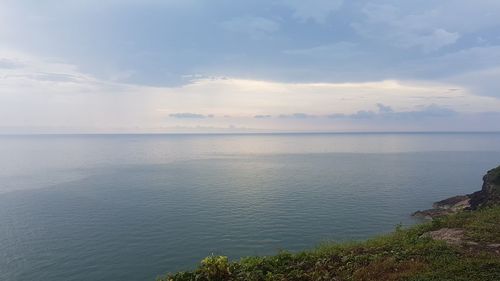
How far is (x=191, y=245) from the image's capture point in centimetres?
4803

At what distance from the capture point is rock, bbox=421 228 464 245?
23.5m

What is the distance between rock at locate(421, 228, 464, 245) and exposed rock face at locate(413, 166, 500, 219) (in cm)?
2681

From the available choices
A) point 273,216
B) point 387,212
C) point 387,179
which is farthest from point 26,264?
point 387,179

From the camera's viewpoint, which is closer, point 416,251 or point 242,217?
point 416,251

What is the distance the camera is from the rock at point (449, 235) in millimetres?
23547

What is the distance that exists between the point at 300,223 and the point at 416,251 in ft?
120

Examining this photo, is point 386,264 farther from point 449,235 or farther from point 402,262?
point 449,235

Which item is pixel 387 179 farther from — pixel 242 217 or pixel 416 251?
pixel 416 251

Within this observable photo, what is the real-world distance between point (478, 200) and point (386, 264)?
50.1 meters

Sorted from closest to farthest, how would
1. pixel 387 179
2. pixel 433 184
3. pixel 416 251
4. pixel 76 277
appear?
pixel 416 251, pixel 76 277, pixel 433 184, pixel 387 179

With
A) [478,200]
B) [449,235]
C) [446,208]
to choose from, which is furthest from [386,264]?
[446,208]

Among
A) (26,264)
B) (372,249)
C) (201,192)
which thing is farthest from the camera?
(201,192)

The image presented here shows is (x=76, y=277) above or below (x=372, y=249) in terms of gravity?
below

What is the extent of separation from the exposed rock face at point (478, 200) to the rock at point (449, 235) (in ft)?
87.9
